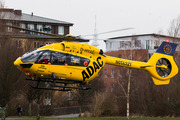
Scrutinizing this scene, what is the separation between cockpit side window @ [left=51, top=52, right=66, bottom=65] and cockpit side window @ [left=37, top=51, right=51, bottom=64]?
0.26 metres

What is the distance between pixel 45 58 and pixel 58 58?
0.83 m

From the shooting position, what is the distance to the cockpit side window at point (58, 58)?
59.0ft

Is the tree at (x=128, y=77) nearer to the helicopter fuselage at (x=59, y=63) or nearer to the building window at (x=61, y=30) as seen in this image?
the building window at (x=61, y=30)

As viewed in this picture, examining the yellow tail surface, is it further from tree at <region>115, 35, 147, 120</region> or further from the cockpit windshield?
tree at <region>115, 35, 147, 120</region>

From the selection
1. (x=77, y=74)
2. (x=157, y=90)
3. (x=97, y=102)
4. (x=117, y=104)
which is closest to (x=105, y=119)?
(x=97, y=102)

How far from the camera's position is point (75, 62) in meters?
18.7

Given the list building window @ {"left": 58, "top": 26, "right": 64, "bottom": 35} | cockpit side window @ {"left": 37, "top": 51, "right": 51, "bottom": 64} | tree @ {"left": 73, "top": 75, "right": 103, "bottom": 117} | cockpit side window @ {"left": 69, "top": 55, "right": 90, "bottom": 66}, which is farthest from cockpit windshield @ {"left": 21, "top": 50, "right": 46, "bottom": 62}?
building window @ {"left": 58, "top": 26, "right": 64, "bottom": 35}

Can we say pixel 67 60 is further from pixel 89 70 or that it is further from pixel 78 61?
pixel 89 70

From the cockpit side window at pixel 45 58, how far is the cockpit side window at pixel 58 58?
0.26 metres

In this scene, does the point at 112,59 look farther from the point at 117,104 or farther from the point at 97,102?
the point at 117,104

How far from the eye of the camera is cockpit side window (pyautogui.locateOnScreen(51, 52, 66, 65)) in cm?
1799

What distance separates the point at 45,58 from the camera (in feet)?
58.4

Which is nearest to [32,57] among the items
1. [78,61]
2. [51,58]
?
[51,58]

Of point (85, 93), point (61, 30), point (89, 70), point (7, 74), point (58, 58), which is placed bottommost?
point (85, 93)
